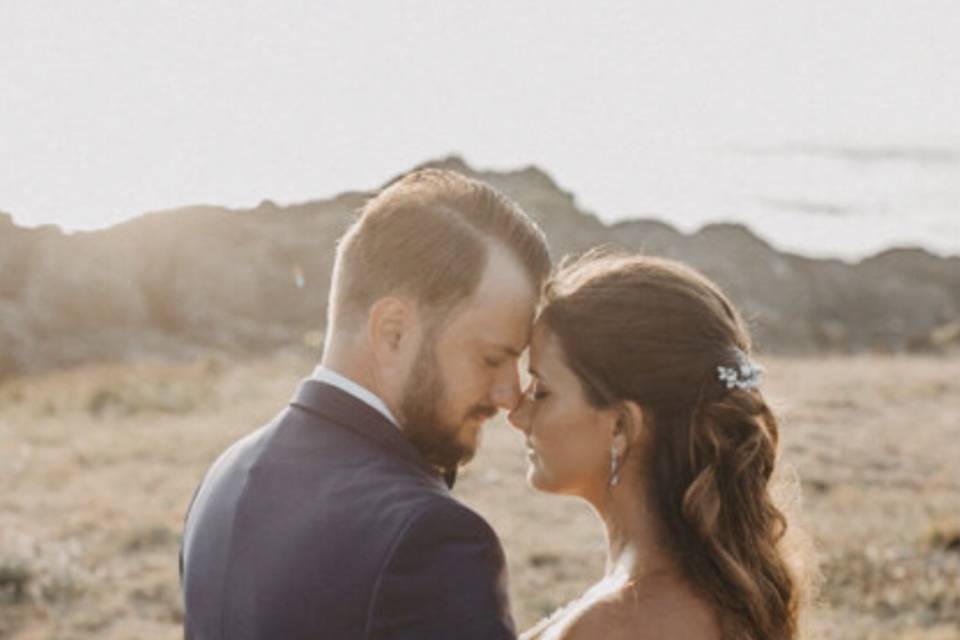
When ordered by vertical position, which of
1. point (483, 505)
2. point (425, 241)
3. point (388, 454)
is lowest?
point (483, 505)

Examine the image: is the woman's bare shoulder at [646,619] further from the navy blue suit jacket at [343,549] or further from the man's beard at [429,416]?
the navy blue suit jacket at [343,549]

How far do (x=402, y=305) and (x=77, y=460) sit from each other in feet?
47.2

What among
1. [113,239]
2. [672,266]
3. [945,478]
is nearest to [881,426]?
[945,478]

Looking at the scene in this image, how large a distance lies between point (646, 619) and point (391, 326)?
1.00 m

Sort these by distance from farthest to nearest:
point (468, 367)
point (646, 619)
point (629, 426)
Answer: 1. point (629, 426)
2. point (646, 619)
3. point (468, 367)

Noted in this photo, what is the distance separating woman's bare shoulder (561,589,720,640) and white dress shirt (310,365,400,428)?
0.81 m

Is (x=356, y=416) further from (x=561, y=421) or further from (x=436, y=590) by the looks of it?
(x=561, y=421)

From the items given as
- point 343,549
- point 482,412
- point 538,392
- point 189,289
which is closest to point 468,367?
point 482,412

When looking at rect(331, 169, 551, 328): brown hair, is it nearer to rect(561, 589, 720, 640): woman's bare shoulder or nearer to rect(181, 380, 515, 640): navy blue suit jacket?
rect(181, 380, 515, 640): navy blue suit jacket

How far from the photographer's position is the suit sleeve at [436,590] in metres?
2.17

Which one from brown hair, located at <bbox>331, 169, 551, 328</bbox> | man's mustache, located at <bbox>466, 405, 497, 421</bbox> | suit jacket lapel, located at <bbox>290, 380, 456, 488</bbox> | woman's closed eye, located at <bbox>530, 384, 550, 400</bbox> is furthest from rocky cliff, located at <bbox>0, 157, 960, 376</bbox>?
suit jacket lapel, located at <bbox>290, 380, 456, 488</bbox>

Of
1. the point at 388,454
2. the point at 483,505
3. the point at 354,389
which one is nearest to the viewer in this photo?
the point at 388,454

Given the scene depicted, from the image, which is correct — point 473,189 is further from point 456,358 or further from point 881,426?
point 881,426

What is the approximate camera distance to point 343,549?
2207 mm
